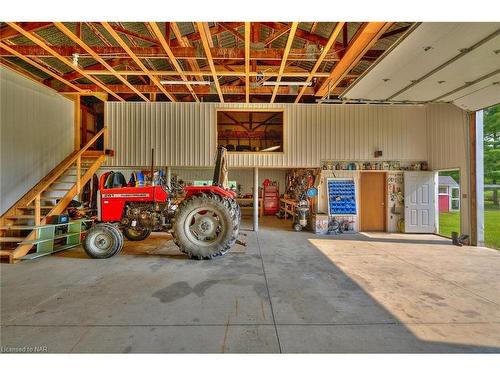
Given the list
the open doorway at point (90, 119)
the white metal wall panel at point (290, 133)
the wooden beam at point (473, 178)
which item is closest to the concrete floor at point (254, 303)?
the wooden beam at point (473, 178)

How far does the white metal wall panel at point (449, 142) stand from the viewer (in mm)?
6672

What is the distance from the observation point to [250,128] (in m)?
13.3

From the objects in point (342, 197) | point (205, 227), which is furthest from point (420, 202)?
point (205, 227)

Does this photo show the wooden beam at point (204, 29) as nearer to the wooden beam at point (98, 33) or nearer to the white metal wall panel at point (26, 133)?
the wooden beam at point (98, 33)

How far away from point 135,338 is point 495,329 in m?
3.57

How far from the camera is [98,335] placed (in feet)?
7.87

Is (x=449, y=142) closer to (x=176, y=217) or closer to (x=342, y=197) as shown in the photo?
(x=342, y=197)

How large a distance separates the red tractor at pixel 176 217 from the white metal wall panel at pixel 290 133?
102 inches

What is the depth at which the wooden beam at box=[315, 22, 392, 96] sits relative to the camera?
3.99 m

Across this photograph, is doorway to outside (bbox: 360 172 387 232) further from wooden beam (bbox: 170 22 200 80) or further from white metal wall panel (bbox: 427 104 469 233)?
wooden beam (bbox: 170 22 200 80)

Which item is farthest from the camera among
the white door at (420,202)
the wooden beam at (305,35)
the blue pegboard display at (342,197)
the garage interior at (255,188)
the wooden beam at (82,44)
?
the blue pegboard display at (342,197)

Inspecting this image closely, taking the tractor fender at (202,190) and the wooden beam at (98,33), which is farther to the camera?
the tractor fender at (202,190)

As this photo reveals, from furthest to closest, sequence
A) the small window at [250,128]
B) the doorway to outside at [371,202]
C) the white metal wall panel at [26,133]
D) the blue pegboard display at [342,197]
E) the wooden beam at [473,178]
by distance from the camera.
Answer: the small window at [250,128]
the doorway to outside at [371,202]
the blue pegboard display at [342,197]
the wooden beam at [473,178]
the white metal wall panel at [26,133]

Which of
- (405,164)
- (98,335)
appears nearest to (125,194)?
(98,335)
